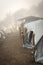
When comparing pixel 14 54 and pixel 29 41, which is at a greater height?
pixel 29 41

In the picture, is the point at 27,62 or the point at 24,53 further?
the point at 24,53

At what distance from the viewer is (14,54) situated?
8.61ft

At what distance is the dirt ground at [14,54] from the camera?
2342mm

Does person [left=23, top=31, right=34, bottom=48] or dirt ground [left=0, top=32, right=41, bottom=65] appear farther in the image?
person [left=23, top=31, right=34, bottom=48]

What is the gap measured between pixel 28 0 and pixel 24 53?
212 centimetres

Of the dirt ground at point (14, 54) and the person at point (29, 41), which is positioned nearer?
the dirt ground at point (14, 54)

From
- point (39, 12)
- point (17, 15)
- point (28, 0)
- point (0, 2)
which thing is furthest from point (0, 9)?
point (39, 12)

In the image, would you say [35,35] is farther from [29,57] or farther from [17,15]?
[17,15]

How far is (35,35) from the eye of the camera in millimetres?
2398

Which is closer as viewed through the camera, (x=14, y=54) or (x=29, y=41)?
(x=14, y=54)

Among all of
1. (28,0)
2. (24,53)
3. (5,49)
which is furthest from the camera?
(28,0)

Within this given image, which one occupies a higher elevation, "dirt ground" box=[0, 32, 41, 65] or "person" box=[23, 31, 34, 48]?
"person" box=[23, 31, 34, 48]

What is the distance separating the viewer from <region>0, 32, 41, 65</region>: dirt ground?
7.68 ft

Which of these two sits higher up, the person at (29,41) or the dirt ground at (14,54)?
the person at (29,41)
